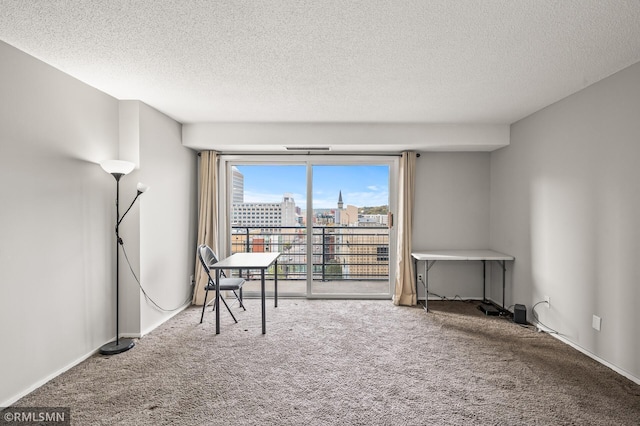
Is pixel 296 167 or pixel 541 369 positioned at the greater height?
pixel 296 167

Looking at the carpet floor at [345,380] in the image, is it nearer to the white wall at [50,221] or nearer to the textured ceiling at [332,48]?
the white wall at [50,221]

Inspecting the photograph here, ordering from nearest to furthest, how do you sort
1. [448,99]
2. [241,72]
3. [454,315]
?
[241,72] → [448,99] → [454,315]

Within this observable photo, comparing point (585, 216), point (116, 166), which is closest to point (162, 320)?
point (116, 166)

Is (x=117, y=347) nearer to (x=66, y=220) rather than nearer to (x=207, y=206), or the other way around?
(x=66, y=220)

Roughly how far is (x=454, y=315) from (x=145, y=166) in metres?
4.14

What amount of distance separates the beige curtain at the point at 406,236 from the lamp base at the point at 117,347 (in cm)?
324

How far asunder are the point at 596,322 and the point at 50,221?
4.75m

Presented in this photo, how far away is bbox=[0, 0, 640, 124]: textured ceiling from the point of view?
1657 mm

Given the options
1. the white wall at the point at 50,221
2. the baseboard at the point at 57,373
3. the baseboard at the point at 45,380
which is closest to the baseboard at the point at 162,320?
the baseboard at the point at 57,373

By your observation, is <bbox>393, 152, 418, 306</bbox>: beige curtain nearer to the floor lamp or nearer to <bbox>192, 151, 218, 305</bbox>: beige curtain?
<bbox>192, 151, 218, 305</bbox>: beige curtain

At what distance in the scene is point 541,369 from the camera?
8.11ft

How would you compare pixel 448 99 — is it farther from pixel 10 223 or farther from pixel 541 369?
pixel 10 223

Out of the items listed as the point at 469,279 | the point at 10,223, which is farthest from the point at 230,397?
the point at 469,279

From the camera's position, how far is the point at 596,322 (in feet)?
8.58
